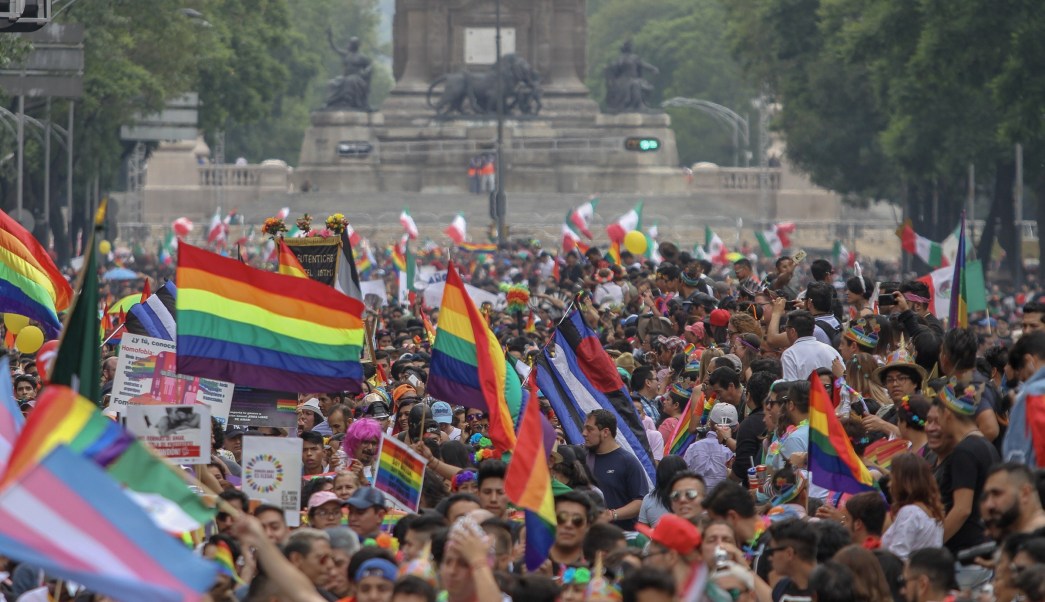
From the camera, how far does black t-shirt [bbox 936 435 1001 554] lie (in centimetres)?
1012

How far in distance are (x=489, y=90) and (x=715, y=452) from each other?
208 feet

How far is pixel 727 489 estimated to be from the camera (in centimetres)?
1000

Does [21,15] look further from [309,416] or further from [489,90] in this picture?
[489,90]

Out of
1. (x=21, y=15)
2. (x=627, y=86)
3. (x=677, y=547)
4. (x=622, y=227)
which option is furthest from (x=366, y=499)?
(x=627, y=86)

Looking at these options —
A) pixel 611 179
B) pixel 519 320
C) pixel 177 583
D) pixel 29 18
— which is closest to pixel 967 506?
pixel 177 583

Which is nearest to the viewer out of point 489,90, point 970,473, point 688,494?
point 970,473

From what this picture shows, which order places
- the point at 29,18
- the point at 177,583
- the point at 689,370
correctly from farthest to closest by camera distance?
the point at 29,18 → the point at 689,370 → the point at 177,583

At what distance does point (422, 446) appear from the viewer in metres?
12.6

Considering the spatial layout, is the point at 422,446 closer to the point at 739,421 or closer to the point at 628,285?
the point at 739,421

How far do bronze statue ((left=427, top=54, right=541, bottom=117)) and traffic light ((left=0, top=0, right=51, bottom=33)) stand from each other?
178 ft

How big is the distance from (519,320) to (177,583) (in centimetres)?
1754

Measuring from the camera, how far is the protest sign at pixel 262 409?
13344mm

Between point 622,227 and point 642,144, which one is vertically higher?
point 642,144

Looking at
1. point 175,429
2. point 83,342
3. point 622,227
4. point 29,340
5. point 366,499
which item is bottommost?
point 622,227
